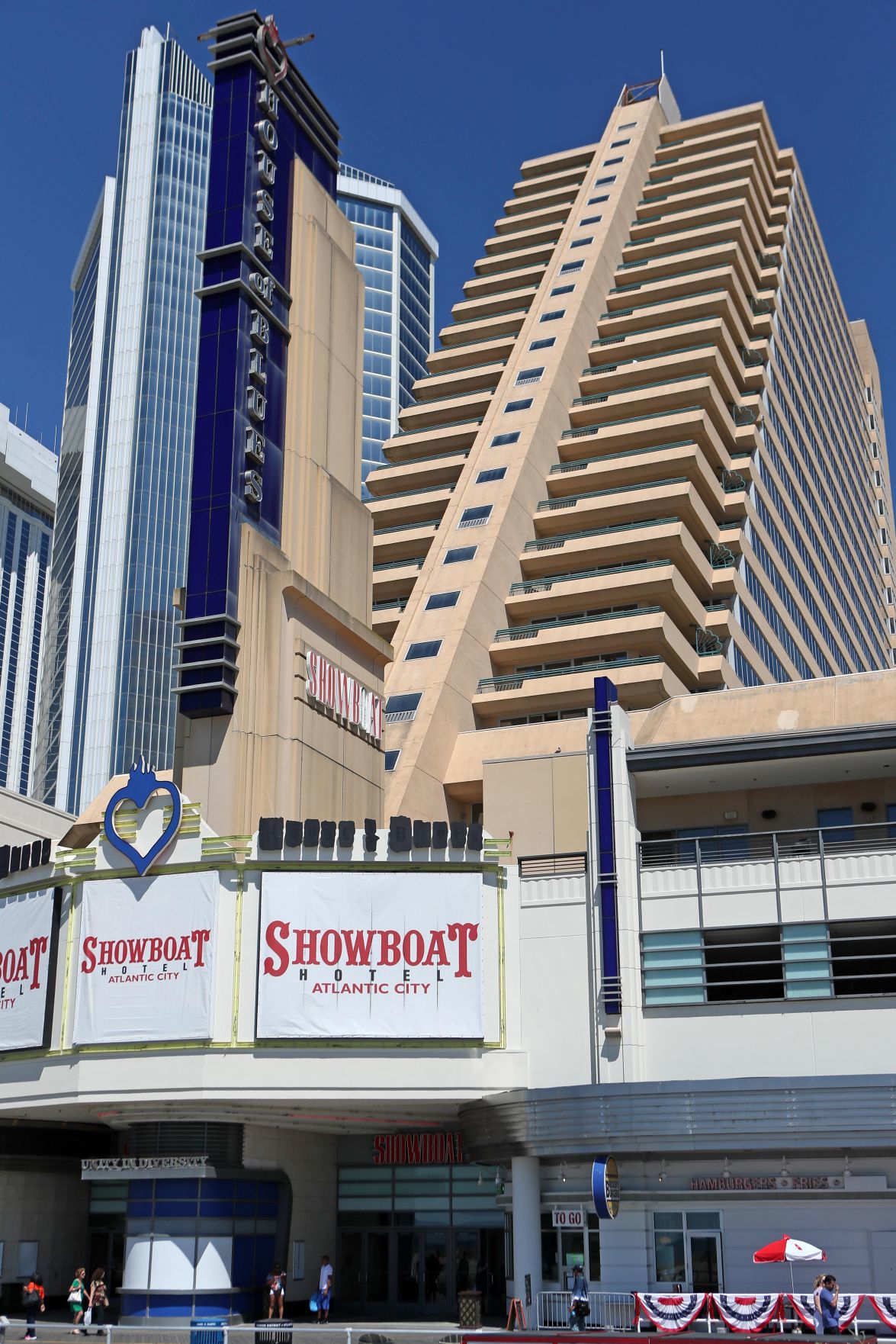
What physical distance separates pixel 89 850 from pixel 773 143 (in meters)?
104

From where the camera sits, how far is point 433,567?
260 feet

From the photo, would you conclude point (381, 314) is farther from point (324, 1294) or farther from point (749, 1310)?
point (749, 1310)

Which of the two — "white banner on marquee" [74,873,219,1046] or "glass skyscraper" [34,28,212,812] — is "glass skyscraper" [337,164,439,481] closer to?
"glass skyscraper" [34,28,212,812]

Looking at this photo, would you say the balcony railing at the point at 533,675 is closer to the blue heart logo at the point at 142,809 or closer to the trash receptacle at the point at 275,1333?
the blue heart logo at the point at 142,809

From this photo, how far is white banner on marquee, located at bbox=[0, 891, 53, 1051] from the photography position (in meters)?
43.3

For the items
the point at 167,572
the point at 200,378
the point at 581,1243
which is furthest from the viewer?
the point at 167,572

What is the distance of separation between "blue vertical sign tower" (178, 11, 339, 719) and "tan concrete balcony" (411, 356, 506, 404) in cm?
4414

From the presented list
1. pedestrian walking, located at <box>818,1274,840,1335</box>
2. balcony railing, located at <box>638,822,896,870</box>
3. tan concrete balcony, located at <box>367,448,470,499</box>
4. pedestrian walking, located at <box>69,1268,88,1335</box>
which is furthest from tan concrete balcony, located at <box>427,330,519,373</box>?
pedestrian walking, located at <box>818,1274,840,1335</box>

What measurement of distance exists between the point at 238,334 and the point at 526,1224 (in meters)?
29.4

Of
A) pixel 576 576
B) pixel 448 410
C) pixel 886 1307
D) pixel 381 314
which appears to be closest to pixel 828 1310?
pixel 886 1307

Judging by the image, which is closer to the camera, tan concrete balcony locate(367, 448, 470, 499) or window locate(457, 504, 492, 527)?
window locate(457, 504, 492, 527)

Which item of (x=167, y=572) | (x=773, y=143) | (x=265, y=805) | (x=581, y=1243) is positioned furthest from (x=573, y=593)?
(x=167, y=572)

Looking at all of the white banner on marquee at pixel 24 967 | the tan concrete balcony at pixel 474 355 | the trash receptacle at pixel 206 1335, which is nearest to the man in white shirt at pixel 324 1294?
the trash receptacle at pixel 206 1335

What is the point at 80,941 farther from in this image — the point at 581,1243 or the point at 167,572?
the point at 167,572
